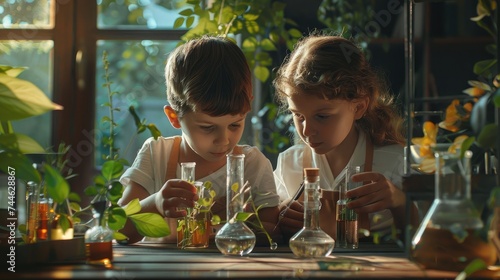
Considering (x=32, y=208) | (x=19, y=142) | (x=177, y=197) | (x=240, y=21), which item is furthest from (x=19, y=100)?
(x=240, y=21)

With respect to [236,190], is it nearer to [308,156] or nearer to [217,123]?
[217,123]

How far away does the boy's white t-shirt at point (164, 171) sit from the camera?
64.8 inches

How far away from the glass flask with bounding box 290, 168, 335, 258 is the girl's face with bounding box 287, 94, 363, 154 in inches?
18.7

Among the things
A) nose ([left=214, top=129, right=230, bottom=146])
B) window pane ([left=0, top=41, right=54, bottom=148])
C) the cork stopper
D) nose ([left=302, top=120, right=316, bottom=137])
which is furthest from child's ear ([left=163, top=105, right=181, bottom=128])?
window pane ([left=0, top=41, right=54, bottom=148])

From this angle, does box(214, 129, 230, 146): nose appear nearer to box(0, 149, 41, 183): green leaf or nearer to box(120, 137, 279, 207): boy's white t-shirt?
box(120, 137, 279, 207): boy's white t-shirt

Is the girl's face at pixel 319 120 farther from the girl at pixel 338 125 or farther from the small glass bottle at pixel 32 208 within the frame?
the small glass bottle at pixel 32 208

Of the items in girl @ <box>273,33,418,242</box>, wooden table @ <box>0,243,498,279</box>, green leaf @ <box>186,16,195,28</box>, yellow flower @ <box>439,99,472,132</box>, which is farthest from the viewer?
green leaf @ <box>186,16,195,28</box>

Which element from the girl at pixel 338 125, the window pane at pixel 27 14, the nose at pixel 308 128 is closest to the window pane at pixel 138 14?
the window pane at pixel 27 14

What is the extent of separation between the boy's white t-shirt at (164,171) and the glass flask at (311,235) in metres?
0.53

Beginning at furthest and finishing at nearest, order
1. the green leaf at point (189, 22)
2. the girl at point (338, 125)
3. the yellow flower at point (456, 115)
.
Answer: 1. the green leaf at point (189, 22)
2. the girl at point (338, 125)
3. the yellow flower at point (456, 115)

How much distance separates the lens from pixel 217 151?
1.55 metres

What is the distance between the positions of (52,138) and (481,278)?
2.27m

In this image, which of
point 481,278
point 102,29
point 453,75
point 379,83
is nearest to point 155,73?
point 102,29

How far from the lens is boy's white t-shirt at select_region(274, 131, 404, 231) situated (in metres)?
1.71
